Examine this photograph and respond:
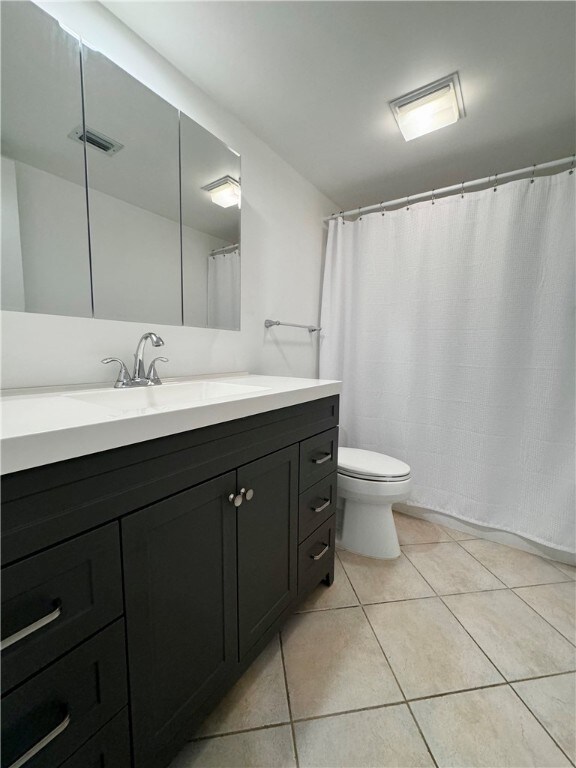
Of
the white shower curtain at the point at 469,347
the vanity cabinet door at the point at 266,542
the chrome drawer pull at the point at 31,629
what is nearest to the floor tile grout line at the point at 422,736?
the vanity cabinet door at the point at 266,542

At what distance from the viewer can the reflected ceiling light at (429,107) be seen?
1235mm

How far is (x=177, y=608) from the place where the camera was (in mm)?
662

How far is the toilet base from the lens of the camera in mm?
1569

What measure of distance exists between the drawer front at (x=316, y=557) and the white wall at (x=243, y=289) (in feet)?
2.74

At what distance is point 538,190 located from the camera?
148 cm

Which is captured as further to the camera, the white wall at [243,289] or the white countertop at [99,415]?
the white wall at [243,289]

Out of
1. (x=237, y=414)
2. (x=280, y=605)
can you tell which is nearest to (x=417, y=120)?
(x=237, y=414)

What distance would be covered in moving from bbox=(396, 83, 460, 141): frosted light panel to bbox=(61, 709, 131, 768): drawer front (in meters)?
2.16

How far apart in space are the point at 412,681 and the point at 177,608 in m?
0.85

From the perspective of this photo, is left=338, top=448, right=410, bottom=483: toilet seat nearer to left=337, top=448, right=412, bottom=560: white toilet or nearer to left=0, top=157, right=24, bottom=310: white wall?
left=337, top=448, right=412, bottom=560: white toilet

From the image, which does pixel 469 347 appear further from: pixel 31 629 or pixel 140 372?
pixel 31 629

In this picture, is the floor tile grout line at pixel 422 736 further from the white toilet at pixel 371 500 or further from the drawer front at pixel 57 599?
the drawer front at pixel 57 599

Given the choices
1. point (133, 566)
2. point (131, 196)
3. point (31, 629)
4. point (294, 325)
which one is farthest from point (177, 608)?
point (294, 325)

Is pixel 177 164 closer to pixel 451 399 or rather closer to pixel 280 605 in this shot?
pixel 280 605
